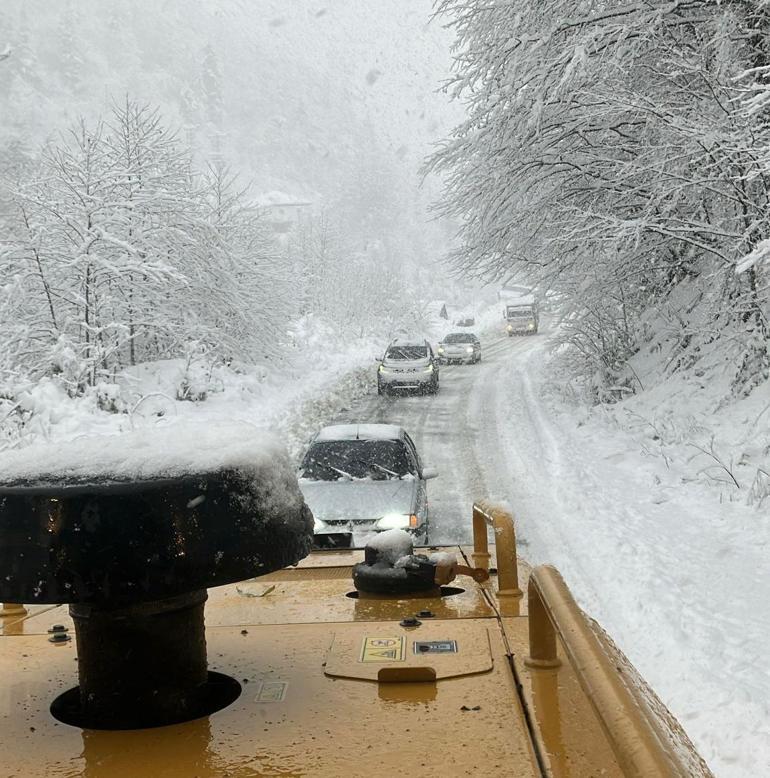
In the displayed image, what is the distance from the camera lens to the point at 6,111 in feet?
528

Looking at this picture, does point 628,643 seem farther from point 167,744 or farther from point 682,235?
point 682,235

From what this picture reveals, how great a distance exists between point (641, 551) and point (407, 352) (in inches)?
754

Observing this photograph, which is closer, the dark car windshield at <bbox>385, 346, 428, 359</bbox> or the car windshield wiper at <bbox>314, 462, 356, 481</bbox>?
the car windshield wiper at <bbox>314, 462, 356, 481</bbox>

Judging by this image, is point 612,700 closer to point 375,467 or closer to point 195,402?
point 375,467

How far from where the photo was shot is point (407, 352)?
27.3m

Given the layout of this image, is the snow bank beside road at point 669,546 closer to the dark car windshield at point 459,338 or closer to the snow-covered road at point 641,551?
the snow-covered road at point 641,551

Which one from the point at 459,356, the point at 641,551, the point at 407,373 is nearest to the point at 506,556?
the point at 641,551

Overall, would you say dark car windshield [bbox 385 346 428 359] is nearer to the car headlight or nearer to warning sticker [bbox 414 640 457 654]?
the car headlight

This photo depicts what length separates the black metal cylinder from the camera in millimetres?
2006

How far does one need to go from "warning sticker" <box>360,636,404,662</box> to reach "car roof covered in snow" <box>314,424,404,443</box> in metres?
7.39

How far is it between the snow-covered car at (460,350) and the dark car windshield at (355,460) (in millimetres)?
27724

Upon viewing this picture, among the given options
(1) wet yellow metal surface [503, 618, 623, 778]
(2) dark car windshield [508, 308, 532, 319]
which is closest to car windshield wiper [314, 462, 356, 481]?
(1) wet yellow metal surface [503, 618, 623, 778]

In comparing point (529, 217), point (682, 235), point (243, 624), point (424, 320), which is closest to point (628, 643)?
point (243, 624)

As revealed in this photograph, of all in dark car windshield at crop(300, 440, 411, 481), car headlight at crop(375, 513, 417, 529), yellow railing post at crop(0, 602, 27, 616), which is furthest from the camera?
dark car windshield at crop(300, 440, 411, 481)
